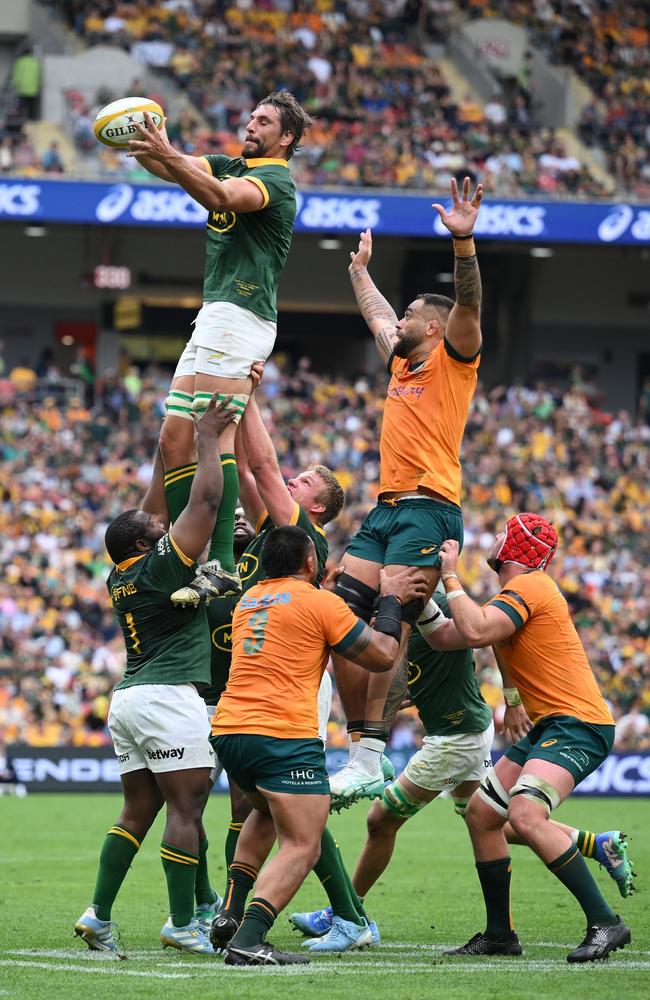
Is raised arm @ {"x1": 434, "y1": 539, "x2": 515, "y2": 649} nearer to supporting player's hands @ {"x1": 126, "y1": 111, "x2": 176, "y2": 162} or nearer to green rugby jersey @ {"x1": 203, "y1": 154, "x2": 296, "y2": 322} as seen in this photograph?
green rugby jersey @ {"x1": 203, "y1": 154, "x2": 296, "y2": 322}

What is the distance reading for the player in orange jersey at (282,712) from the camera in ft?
24.0

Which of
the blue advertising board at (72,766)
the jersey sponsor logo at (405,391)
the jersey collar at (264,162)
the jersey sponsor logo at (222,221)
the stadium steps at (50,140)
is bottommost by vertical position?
the blue advertising board at (72,766)

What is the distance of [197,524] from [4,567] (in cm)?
1633

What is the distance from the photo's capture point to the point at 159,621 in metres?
8.25

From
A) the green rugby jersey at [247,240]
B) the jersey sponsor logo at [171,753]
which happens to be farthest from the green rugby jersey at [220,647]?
the green rugby jersey at [247,240]

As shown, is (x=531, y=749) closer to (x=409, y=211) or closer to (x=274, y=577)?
(x=274, y=577)

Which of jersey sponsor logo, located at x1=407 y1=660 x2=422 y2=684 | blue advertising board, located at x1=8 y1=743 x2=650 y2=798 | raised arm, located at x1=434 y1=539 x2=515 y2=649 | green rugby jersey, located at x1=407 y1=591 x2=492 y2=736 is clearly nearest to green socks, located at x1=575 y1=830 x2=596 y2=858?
green rugby jersey, located at x1=407 y1=591 x2=492 y2=736

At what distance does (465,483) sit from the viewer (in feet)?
89.9

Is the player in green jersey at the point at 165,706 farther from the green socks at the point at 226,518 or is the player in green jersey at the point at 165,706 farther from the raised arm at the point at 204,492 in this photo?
the green socks at the point at 226,518

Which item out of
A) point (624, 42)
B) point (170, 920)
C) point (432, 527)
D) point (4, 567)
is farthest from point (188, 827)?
point (624, 42)

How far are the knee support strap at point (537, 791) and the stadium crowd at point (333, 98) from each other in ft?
71.9

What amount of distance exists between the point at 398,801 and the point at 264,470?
2.08 m

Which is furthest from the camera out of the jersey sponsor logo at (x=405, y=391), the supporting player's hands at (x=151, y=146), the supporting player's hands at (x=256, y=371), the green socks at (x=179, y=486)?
the green socks at (x=179, y=486)

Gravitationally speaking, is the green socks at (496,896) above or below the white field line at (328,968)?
above
